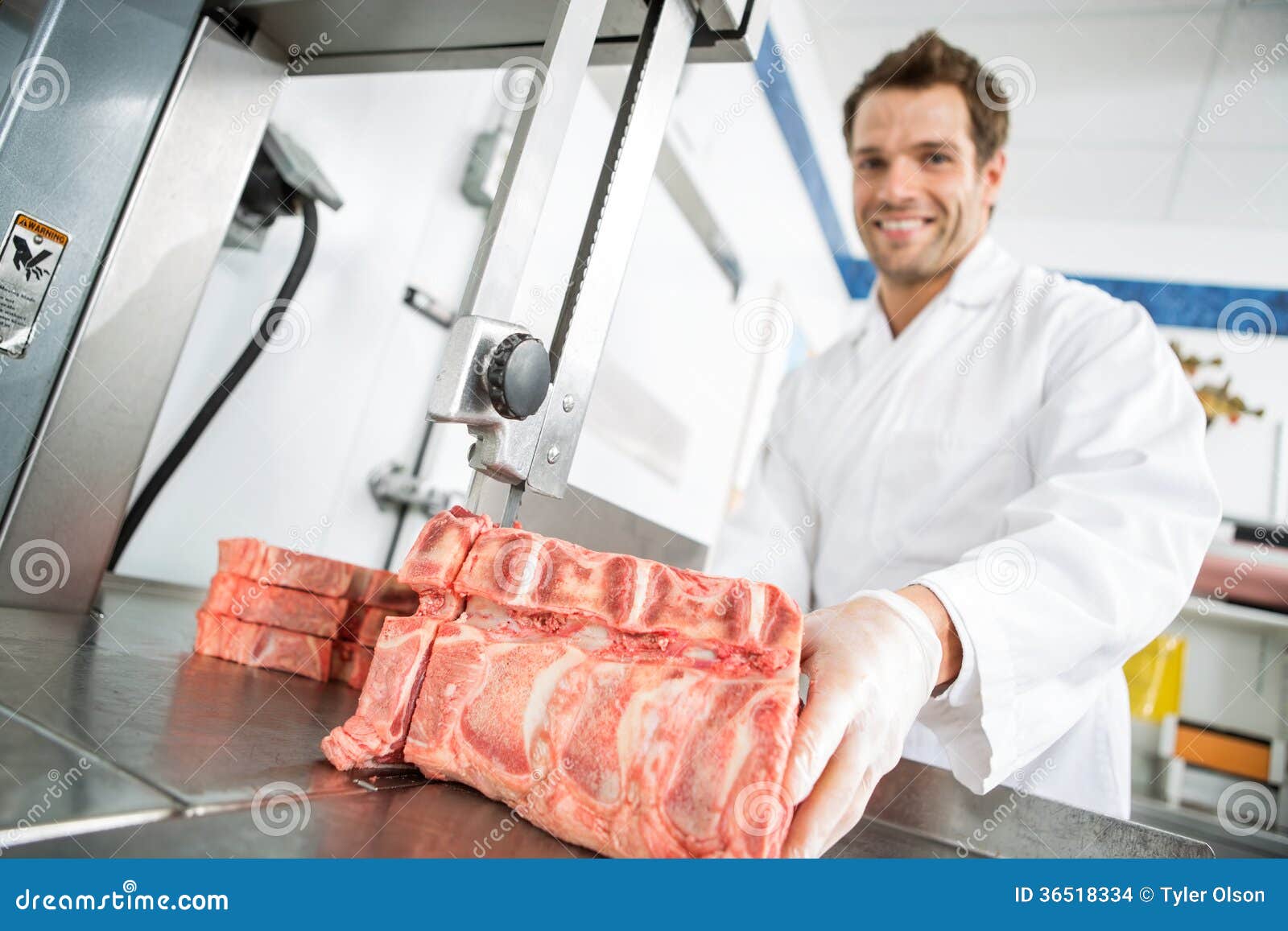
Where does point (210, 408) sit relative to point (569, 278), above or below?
below

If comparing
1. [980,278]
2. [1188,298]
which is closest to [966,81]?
[980,278]

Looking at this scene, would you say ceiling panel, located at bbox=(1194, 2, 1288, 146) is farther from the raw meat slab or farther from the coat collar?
the raw meat slab

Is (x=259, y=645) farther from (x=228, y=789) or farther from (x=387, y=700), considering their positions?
(x=228, y=789)

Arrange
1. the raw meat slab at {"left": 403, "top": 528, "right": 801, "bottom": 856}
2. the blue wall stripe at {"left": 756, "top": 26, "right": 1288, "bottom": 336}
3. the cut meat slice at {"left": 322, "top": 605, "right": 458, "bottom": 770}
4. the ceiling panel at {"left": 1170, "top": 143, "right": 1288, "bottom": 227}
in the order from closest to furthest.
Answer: the raw meat slab at {"left": 403, "top": 528, "right": 801, "bottom": 856}
the cut meat slice at {"left": 322, "top": 605, "right": 458, "bottom": 770}
the ceiling panel at {"left": 1170, "top": 143, "right": 1288, "bottom": 227}
the blue wall stripe at {"left": 756, "top": 26, "right": 1288, "bottom": 336}

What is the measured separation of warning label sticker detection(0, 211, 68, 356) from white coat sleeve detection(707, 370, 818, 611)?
1.43 metres

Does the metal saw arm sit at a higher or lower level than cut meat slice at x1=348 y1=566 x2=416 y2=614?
higher

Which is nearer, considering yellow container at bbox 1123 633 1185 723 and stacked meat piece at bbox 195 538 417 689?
stacked meat piece at bbox 195 538 417 689

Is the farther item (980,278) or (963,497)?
(980,278)

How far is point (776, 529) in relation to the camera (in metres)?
2.14

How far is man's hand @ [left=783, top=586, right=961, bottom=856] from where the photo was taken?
72cm

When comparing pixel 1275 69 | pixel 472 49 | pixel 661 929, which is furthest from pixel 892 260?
pixel 1275 69

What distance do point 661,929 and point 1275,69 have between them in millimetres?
4945

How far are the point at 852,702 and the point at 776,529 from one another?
54.6 inches

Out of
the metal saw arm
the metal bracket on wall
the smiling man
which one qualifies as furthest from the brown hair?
the metal bracket on wall
